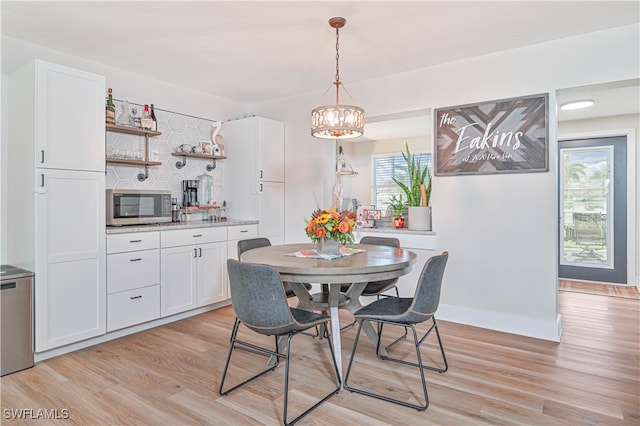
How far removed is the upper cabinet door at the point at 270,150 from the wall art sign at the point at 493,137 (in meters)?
1.91

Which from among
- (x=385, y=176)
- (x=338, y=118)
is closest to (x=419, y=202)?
(x=338, y=118)

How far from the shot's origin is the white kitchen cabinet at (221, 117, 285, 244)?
175 inches

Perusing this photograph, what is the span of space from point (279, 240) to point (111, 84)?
94.8 inches

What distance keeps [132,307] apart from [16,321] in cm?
81

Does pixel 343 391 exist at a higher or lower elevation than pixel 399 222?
lower

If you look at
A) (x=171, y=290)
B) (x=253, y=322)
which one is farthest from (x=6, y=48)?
(x=253, y=322)

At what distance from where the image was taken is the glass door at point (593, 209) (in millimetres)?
5160

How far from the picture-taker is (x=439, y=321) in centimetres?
360

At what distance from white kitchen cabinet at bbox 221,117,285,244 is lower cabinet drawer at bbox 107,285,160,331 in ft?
4.70

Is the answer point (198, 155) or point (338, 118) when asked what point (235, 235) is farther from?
point (338, 118)

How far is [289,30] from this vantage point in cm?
286

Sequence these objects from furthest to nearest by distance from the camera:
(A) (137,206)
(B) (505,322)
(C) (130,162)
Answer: (C) (130,162) < (A) (137,206) < (B) (505,322)

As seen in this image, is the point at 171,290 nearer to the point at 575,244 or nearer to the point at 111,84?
the point at 111,84

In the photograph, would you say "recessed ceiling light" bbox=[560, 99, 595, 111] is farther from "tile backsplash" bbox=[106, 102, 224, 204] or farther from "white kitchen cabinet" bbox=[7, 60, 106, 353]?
"white kitchen cabinet" bbox=[7, 60, 106, 353]
